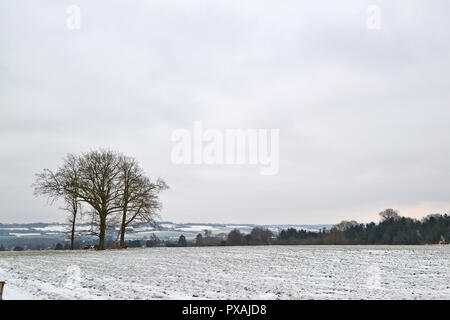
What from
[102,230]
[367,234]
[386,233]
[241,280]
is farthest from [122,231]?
[367,234]

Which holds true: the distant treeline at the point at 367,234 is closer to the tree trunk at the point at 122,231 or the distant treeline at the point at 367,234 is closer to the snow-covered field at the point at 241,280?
the tree trunk at the point at 122,231

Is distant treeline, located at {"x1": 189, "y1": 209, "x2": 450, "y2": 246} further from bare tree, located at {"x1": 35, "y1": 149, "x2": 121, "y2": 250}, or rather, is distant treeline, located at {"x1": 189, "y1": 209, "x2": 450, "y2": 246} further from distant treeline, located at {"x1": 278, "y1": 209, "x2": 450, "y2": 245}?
bare tree, located at {"x1": 35, "y1": 149, "x2": 121, "y2": 250}

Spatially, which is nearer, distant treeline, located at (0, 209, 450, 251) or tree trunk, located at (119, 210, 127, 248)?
tree trunk, located at (119, 210, 127, 248)

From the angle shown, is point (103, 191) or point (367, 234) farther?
point (367, 234)

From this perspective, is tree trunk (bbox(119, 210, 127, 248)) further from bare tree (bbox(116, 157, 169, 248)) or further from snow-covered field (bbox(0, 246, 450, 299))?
snow-covered field (bbox(0, 246, 450, 299))

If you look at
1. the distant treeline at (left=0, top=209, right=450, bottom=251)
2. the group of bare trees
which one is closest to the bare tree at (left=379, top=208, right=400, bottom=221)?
the distant treeline at (left=0, top=209, right=450, bottom=251)

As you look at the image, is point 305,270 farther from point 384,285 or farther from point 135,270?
point 135,270

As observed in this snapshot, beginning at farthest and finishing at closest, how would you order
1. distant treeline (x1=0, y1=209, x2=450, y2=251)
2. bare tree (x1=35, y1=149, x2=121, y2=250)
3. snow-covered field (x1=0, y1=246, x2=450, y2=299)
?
distant treeline (x1=0, y1=209, x2=450, y2=251) → bare tree (x1=35, y1=149, x2=121, y2=250) → snow-covered field (x1=0, y1=246, x2=450, y2=299)

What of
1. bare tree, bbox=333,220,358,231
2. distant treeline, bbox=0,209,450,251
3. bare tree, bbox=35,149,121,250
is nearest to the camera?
bare tree, bbox=35,149,121,250

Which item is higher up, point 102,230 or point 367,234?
point 102,230

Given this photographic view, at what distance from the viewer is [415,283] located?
17.3 meters

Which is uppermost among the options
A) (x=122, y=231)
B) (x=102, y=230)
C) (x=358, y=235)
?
(x=102, y=230)

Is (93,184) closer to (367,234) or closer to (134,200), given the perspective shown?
(134,200)
